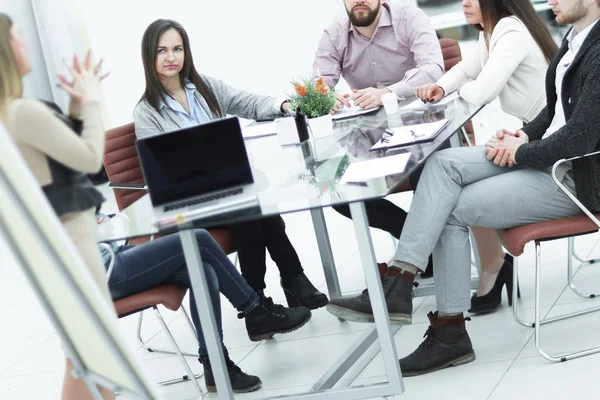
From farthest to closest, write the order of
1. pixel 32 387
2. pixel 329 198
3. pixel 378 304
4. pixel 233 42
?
1. pixel 233 42
2. pixel 32 387
3. pixel 378 304
4. pixel 329 198

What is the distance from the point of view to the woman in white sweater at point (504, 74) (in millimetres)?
3045

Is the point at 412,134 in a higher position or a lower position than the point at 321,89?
lower

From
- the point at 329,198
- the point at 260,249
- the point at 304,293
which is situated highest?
the point at 329,198

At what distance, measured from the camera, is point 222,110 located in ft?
12.3

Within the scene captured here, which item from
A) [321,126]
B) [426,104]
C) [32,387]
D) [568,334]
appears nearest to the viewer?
[568,334]

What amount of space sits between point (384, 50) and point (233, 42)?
94.5 inches

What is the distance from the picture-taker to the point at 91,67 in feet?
4.09

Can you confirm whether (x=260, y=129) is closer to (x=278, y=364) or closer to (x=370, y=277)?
(x=278, y=364)

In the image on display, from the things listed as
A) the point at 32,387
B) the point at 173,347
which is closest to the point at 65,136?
the point at 173,347

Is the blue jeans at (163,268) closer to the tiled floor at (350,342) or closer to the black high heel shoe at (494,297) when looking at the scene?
the tiled floor at (350,342)

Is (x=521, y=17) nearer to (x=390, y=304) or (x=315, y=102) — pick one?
(x=315, y=102)

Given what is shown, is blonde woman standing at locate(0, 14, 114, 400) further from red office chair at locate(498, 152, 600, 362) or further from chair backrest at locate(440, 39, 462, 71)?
chair backrest at locate(440, 39, 462, 71)

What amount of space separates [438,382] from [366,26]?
1.86 metres

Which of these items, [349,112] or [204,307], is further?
[349,112]
